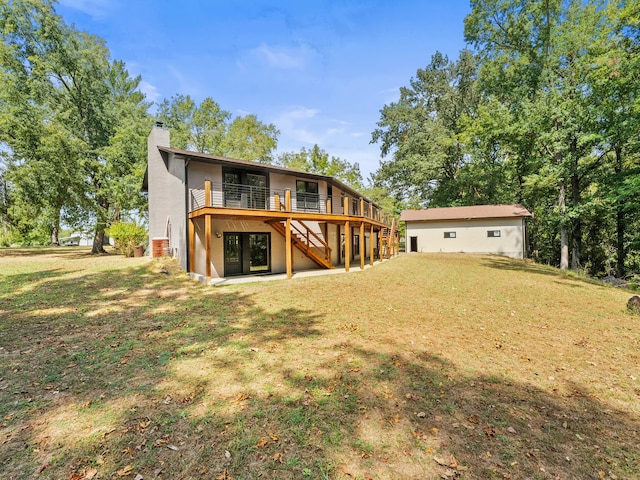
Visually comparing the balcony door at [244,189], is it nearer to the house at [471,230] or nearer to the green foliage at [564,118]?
the green foliage at [564,118]

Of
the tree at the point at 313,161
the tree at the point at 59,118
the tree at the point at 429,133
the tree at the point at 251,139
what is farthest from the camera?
the tree at the point at 313,161

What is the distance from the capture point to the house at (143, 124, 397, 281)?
1222cm

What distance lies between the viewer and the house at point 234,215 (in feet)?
40.1

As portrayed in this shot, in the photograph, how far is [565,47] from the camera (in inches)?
711

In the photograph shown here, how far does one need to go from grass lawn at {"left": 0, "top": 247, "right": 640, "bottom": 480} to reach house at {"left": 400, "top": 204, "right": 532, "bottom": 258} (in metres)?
20.3

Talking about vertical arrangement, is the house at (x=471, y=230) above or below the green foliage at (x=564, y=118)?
below

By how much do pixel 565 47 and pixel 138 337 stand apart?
26948 millimetres

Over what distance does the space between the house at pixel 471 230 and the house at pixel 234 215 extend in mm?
14450

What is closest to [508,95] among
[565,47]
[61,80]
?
[565,47]

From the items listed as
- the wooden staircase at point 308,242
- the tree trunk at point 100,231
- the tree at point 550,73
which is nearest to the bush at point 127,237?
the tree trunk at point 100,231

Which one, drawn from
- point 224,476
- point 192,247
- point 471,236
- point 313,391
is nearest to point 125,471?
point 224,476

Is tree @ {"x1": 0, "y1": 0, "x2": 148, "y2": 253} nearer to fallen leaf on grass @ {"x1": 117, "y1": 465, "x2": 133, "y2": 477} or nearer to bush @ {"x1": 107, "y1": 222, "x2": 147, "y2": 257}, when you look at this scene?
bush @ {"x1": 107, "y1": 222, "x2": 147, "y2": 257}

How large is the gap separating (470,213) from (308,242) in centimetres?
1953

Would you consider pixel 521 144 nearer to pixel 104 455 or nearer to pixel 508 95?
pixel 508 95
